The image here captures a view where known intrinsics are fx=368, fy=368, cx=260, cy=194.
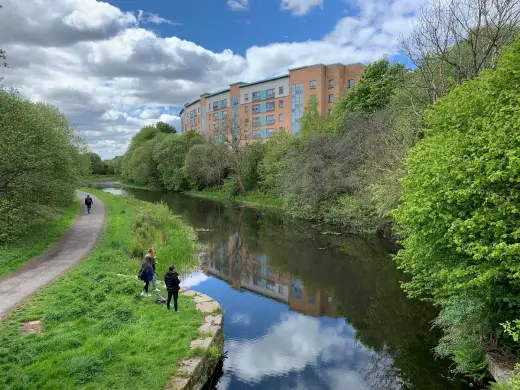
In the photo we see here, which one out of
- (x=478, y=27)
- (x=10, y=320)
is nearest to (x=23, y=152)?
(x=10, y=320)

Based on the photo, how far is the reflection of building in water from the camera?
623 inches

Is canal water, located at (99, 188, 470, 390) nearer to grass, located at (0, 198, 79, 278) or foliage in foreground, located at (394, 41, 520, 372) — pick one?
foliage in foreground, located at (394, 41, 520, 372)

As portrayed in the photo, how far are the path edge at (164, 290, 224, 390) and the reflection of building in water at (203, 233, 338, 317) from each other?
4.95m

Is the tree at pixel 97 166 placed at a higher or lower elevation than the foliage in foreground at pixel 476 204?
higher

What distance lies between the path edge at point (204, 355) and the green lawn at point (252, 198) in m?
33.1

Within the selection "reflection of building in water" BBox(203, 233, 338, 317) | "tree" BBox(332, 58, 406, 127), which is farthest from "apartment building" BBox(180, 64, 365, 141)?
"reflection of building in water" BBox(203, 233, 338, 317)

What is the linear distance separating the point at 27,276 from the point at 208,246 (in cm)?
1278

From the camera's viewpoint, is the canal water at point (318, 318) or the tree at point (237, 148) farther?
the tree at point (237, 148)

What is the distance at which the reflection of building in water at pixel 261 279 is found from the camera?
15812mm

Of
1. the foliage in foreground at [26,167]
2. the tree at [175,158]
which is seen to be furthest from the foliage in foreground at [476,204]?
the tree at [175,158]

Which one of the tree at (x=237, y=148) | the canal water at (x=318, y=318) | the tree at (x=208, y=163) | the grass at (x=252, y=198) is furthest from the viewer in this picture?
the tree at (x=208, y=163)

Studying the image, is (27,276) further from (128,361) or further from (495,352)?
(495,352)

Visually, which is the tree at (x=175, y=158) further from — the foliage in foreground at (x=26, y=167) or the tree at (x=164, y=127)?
the foliage in foreground at (x=26, y=167)

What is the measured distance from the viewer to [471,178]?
8656 mm
